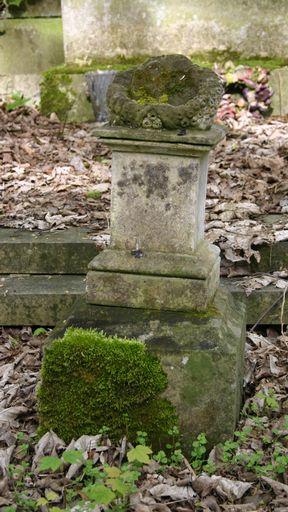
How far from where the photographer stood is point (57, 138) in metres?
7.98

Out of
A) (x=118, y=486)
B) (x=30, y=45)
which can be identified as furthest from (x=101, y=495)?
(x=30, y=45)


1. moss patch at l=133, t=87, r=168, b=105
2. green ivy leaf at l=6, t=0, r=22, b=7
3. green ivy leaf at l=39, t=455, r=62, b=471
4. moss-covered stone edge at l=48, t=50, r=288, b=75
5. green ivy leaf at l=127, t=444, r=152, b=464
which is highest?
green ivy leaf at l=6, t=0, r=22, b=7

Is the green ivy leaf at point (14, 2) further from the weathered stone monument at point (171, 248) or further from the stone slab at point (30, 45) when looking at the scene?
the weathered stone monument at point (171, 248)

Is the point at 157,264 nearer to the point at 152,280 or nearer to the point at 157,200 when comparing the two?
the point at 152,280

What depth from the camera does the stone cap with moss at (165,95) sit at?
361cm

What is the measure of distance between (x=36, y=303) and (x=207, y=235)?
125 centimetres

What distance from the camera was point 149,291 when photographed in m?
3.83

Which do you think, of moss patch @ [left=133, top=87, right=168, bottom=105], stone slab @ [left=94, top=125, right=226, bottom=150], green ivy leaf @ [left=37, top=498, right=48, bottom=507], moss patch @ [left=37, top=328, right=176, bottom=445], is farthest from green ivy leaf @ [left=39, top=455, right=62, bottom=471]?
moss patch @ [left=133, top=87, right=168, bottom=105]

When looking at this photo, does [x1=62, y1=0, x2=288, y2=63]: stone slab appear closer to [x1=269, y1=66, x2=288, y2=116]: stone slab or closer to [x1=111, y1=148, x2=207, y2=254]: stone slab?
[x1=269, y1=66, x2=288, y2=116]: stone slab

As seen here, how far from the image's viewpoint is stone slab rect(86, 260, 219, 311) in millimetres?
3781

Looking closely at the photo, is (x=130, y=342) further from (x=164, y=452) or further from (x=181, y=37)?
(x=181, y=37)

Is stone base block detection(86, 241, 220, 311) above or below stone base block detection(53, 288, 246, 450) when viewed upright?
above

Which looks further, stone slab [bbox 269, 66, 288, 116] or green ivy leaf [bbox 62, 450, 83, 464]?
stone slab [bbox 269, 66, 288, 116]

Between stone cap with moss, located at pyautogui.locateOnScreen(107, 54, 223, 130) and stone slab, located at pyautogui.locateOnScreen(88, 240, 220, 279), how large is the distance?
0.66 m
